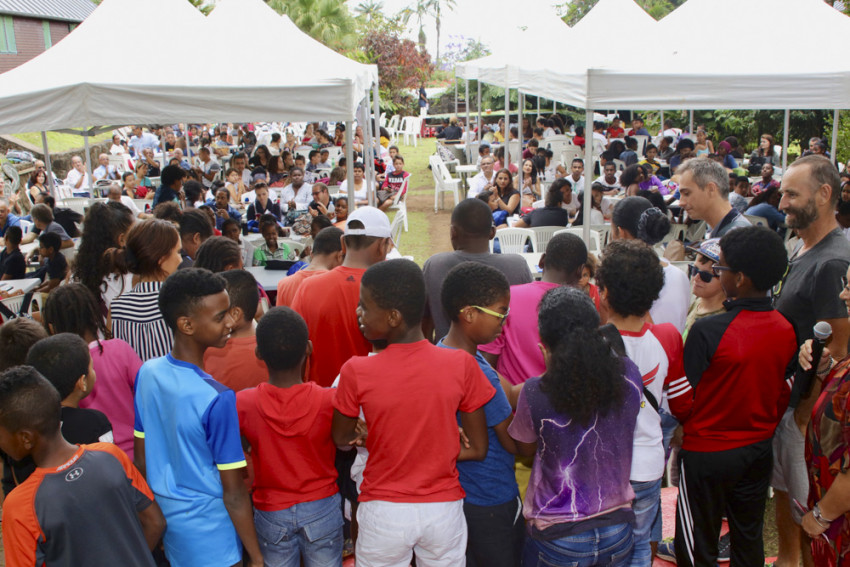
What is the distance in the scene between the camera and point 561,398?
7.25 ft

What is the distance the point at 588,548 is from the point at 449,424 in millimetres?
638

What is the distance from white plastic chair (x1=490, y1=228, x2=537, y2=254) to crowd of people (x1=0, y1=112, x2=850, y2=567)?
448cm

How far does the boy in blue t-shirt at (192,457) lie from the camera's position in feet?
7.62

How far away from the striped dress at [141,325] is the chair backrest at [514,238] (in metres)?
4.89

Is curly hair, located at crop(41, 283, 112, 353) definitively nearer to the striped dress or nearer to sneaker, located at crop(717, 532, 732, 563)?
the striped dress

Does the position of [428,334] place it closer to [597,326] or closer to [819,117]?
[597,326]

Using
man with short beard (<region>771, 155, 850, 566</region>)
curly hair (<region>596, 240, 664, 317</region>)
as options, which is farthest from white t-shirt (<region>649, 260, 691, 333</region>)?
curly hair (<region>596, 240, 664, 317</region>)

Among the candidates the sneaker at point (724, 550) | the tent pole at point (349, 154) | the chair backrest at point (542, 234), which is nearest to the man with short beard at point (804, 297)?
the sneaker at point (724, 550)

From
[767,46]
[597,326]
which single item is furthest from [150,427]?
[767,46]

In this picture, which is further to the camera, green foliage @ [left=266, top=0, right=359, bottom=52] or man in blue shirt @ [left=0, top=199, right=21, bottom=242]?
green foliage @ [left=266, top=0, right=359, bottom=52]

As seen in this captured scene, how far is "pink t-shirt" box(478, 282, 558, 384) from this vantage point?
3.00 meters

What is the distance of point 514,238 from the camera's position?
26.2ft

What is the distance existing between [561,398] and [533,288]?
0.92 meters

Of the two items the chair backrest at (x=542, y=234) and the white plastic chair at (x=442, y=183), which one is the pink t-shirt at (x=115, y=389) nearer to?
the chair backrest at (x=542, y=234)
